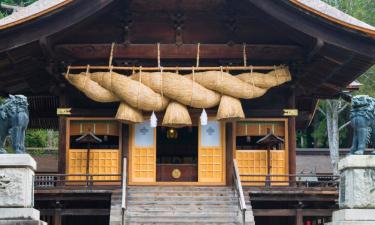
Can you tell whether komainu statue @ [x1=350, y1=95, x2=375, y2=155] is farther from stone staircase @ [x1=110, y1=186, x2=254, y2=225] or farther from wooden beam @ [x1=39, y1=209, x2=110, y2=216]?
wooden beam @ [x1=39, y1=209, x2=110, y2=216]

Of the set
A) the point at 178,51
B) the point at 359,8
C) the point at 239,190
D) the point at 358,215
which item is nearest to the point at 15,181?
the point at 239,190

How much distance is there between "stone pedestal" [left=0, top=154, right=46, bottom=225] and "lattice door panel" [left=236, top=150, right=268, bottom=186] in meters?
6.48

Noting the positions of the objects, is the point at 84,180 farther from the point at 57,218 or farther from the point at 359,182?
the point at 359,182

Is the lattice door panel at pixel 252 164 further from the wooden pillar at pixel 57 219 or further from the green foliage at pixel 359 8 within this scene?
the green foliage at pixel 359 8

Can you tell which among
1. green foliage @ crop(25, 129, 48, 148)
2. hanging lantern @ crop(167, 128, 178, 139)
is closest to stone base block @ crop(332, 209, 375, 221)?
hanging lantern @ crop(167, 128, 178, 139)

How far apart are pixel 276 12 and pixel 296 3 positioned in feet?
1.71

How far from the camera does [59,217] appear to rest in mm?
18344

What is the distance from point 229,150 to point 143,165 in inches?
80.4

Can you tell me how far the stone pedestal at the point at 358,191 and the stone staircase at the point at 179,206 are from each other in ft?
7.53

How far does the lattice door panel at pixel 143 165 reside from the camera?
19281mm

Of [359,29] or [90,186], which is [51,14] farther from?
[359,29]

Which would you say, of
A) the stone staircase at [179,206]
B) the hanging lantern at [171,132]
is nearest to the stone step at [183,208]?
the stone staircase at [179,206]

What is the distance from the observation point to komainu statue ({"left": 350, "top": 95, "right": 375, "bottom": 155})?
15.2 m

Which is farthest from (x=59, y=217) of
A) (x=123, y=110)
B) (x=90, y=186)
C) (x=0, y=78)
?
(x=0, y=78)
